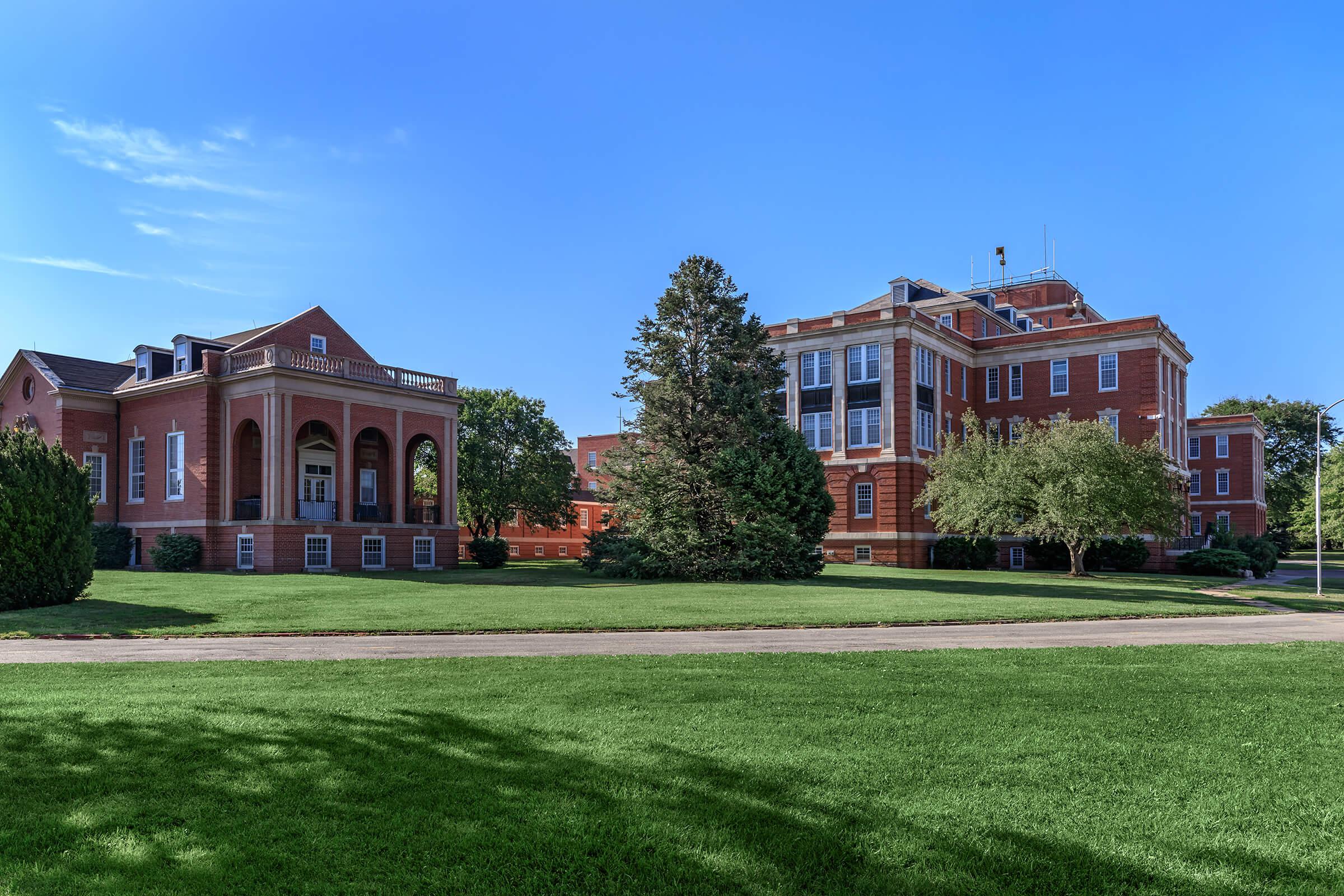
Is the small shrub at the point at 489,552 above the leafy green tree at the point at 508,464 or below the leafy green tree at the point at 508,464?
below

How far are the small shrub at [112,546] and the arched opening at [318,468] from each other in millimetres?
8146

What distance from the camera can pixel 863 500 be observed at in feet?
174

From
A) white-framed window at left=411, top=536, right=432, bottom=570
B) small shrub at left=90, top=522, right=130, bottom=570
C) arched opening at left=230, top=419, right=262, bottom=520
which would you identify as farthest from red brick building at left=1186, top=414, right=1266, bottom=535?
small shrub at left=90, top=522, right=130, bottom=570

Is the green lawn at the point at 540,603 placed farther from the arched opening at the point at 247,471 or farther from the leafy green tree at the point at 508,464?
the leafy green tree at the point at 508,464

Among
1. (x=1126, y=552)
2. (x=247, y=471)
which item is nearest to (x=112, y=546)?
(x=247, y=471)

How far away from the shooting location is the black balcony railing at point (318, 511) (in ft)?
131

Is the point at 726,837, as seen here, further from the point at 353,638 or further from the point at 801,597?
the point at 801,597

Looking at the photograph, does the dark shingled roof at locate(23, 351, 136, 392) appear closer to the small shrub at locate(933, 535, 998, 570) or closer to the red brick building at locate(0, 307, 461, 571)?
the red brick building at locate(0, 307, 461, 571)

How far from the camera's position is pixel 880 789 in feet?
21.7

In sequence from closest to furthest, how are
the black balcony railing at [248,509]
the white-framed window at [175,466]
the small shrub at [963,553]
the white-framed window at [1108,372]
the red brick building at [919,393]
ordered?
the black balcony railing at [248,509] → the white-framed window at [175,466] → the small shrub at [963,553] → the red brick building at [919,393] → the white-framed window at [1108,372]

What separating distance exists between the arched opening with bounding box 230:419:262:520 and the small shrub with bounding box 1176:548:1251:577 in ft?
143

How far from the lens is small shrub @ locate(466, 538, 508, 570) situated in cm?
4703

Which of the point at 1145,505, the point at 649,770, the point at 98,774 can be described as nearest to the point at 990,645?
the point at 649,770

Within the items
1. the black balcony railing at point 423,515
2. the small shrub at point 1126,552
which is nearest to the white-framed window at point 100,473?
the black balcony railing at point 423,515
